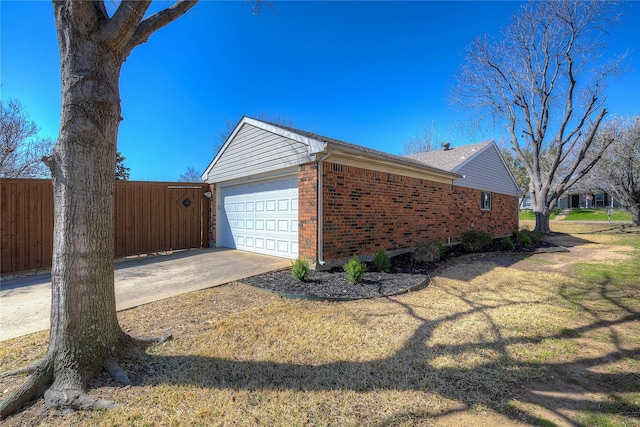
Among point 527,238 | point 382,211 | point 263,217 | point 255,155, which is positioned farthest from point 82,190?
point 527,238

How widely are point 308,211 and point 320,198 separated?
44 centimetres

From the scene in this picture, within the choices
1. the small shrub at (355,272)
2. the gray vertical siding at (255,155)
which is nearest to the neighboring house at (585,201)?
the gray vertical siding at (255,155)

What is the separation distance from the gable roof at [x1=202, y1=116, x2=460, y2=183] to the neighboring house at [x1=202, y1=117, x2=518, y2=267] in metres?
0.02

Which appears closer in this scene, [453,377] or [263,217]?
[453,377]

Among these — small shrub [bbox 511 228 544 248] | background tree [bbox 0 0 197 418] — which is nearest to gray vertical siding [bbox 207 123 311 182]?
background tree [bbox 0 0 197 418]

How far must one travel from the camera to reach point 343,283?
5.77m

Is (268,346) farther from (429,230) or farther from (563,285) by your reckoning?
(429,230)

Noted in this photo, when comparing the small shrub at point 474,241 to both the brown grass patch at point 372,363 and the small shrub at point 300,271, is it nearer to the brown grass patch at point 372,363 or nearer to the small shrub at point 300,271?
the brown grass patch at point 372,363

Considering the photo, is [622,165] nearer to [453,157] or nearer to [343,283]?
[453,157]

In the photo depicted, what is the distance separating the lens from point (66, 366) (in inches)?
96.1

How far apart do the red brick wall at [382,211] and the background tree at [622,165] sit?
52.3 ft

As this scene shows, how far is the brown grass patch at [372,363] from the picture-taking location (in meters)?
2.23

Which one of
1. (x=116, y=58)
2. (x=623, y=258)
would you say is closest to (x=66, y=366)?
(x=116, y=58)

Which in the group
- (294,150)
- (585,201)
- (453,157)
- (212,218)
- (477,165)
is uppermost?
(453,157)
